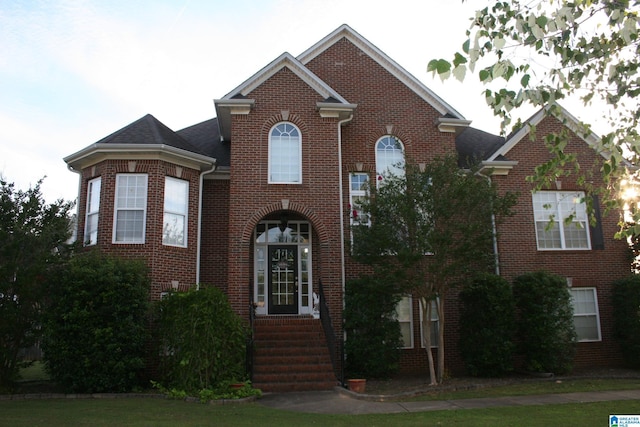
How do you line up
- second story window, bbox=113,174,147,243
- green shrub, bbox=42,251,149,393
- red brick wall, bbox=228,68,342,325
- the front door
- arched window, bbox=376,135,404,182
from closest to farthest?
green shrub, bbox=42,251,149,393 < second story window, bbox=113,174,147,243 < red brick wall, bbox=228,68,342,325 < the front door < arched window, bbox=376,135,404,182

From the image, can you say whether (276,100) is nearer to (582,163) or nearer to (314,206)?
(314,206)

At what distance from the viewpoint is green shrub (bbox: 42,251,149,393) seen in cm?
1170

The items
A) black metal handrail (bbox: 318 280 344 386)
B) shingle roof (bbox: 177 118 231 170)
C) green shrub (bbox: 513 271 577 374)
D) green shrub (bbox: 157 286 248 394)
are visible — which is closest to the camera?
green shrub (bbox: 157 286 248 394)

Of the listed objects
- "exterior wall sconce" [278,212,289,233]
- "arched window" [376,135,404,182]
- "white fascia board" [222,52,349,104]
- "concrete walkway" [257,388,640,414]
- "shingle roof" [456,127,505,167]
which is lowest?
"concrete walkway" [257,388,640,414]

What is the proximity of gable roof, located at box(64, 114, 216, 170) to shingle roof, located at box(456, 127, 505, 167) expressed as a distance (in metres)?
8.69

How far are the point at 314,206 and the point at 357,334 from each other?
3.77 meters

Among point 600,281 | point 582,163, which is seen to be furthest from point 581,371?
point 582,163

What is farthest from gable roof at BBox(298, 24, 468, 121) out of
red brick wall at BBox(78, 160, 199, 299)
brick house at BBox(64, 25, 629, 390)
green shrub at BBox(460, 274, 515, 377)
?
red brick wall at BBox(78, 160, 199, 299)

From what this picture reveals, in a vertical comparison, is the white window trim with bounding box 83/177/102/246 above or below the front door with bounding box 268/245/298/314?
above

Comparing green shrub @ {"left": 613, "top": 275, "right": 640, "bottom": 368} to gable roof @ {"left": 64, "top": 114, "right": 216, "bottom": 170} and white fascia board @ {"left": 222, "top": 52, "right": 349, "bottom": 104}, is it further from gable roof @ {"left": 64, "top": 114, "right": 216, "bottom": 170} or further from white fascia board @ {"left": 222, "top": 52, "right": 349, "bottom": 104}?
gable roof @ {"left": 64, "top": 114, "right": 216, "bottom": 170}

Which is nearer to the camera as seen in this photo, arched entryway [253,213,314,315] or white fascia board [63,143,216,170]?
white fascia board [63,143,216,170]

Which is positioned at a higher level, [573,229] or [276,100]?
[276,100]

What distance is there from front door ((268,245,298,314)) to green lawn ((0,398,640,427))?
5.26 metres

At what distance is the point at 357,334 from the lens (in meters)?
13.8
